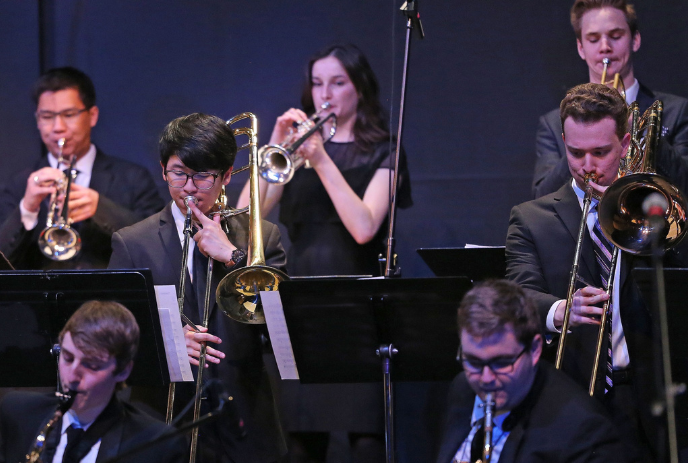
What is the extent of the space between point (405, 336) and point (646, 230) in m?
0.88

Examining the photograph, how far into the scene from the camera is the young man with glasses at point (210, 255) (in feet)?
10.1

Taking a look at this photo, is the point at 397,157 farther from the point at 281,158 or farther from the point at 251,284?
the point at 281,158

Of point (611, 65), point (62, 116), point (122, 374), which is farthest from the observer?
point (62, 116)

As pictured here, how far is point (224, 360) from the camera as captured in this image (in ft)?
10.3

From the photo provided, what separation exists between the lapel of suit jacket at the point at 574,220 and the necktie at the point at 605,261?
0.02 meters

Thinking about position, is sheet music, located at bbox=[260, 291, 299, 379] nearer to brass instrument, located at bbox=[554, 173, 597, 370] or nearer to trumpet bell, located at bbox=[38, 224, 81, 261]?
brass instrument, located at bbox=[554, 173, 597, 370]

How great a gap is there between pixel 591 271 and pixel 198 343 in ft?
4.60

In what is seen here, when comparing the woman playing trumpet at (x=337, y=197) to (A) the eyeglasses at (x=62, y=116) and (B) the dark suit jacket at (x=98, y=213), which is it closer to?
(B) the dark suit jacket at (x=98, y=213)

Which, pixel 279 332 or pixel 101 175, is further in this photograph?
pixel 101 175

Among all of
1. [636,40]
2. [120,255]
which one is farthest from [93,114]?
[636,40]

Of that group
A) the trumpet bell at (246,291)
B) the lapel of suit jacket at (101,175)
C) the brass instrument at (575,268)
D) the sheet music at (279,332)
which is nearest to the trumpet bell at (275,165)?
the lapel of suit jacket at (101,175)

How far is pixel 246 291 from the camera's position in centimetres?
312

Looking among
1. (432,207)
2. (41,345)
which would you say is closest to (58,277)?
(41,345)

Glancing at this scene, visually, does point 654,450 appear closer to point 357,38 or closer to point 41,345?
point 41,345
